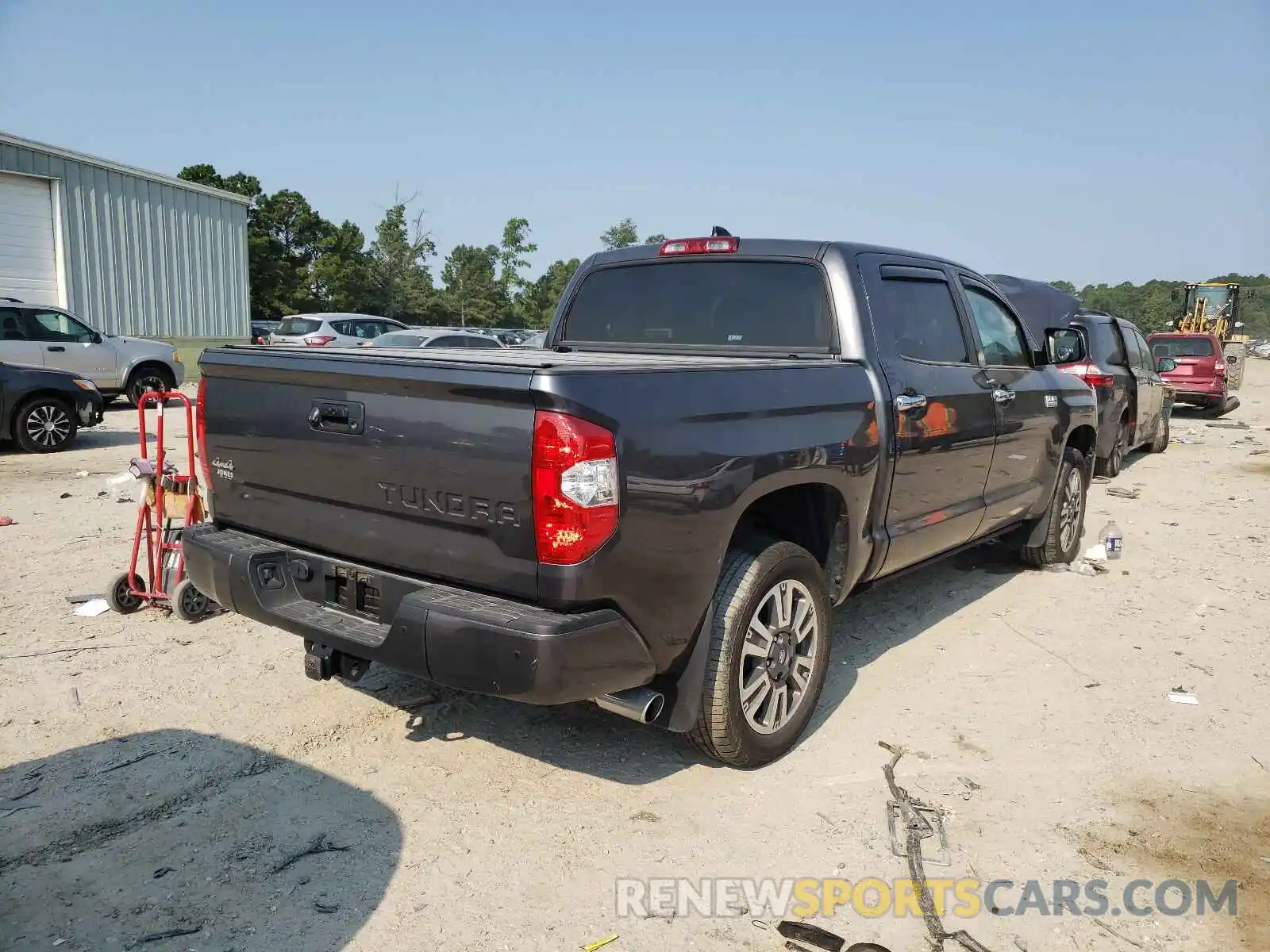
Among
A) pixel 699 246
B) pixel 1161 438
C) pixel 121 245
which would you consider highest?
pixel 121 245

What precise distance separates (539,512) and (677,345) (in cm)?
A: 207

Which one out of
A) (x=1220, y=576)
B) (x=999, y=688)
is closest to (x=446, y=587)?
(x=999, y=688)

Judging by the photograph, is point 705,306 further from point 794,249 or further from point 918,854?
point 918,854

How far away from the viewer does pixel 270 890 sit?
2768 mm

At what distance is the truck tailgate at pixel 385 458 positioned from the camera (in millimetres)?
2766

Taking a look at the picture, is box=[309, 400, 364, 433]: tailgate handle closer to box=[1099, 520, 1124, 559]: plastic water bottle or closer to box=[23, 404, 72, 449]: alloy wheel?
box=[1099, 520, 1124, 559]: plastic water bottle

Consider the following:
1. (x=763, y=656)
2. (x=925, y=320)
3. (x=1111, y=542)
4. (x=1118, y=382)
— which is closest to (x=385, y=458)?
(x=763, y=656)

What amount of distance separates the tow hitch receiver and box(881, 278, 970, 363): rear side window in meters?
2.75

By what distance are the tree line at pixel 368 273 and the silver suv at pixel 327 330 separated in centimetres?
2731

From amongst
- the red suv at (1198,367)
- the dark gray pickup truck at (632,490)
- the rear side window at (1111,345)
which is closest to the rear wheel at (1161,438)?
the rear side window at (1111,345)

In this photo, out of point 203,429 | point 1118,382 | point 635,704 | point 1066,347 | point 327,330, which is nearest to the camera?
point 635,704

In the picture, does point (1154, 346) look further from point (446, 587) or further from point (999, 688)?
point (446, 587)

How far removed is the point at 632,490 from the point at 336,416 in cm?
108

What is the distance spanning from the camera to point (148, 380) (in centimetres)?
1555
